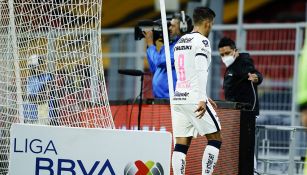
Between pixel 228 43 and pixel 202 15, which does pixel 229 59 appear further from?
pixel 202 15

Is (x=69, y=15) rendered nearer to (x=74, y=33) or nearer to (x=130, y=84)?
(x=74, y=33)

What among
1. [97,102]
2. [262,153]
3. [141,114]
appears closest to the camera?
[97,102]

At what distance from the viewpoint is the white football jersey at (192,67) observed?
31.0 ft

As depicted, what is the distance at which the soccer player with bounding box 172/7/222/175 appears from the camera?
9477 millimetres

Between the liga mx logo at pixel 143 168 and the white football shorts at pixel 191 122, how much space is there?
106 centimetres

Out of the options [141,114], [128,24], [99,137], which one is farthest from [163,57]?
[128,24]

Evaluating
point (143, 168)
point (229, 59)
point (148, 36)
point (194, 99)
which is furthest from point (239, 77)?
point (143, 168)

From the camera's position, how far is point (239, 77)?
11.4 m

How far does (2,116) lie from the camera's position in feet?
33.8

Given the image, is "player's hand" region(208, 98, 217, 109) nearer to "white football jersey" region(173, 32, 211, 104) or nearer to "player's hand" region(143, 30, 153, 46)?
"white football jersey" region(173, 32, 211, 104)

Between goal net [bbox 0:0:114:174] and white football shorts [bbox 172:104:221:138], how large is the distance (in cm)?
68

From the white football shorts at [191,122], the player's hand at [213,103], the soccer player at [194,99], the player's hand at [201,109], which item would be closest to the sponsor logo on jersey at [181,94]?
the soccer player at [194,99]

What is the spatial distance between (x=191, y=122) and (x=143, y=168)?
119cm

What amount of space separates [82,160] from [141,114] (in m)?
2.18
